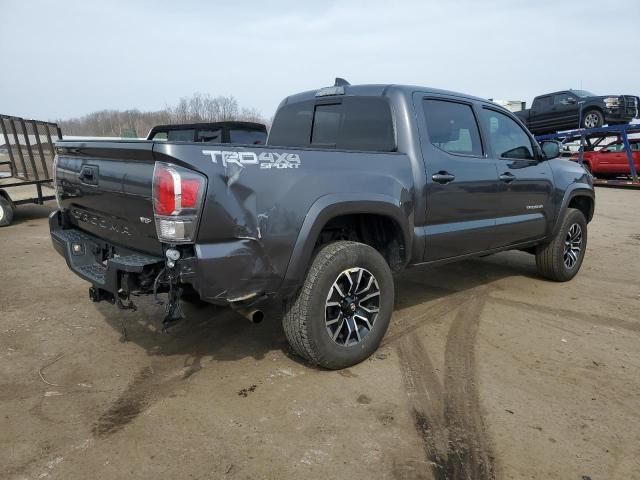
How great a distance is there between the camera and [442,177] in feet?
12.3

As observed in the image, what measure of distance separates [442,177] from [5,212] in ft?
29.1

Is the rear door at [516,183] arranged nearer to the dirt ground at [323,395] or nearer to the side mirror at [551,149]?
the side mirror at [551,149]

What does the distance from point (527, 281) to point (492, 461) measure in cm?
362

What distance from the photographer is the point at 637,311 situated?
15.0 ft

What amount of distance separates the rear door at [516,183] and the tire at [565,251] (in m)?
0.35

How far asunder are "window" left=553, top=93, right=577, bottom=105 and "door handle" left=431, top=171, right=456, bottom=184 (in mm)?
14536

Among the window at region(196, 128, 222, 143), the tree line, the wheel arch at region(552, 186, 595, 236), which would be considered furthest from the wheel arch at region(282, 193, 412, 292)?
the tree line

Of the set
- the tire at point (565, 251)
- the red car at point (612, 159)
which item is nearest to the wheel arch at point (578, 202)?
the tire at point (565, 251)

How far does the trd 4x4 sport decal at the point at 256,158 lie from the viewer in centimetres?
256

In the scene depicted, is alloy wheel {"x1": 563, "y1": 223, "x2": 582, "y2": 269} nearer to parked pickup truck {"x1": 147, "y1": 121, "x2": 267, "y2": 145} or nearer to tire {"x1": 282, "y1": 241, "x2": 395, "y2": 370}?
tire {"x1": 282, "y1": 241, "x2": 395, "y2": 370}

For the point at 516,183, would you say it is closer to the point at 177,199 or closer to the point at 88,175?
the point at 177,199

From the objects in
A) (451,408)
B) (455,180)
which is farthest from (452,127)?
(451,408)

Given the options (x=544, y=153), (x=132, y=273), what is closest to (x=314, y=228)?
(x=132, y=273)

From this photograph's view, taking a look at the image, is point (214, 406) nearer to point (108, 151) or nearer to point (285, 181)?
point (285, 181)
